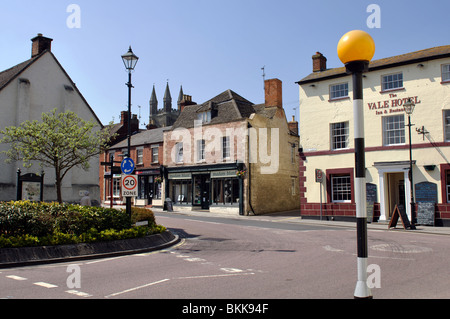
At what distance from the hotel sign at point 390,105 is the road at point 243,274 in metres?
11.1

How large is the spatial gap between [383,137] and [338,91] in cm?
428

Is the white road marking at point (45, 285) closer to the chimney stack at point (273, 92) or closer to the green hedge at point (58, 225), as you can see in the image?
the green hedge at point (58, 225)

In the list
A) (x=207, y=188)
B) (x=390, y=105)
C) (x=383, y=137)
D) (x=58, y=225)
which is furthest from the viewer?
(x=207, y=188)

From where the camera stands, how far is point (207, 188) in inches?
1308

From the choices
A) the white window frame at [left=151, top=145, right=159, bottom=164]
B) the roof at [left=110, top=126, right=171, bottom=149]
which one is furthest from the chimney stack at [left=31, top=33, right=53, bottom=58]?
the white window frame at [left=151, top=145, right=159, bottom=164]

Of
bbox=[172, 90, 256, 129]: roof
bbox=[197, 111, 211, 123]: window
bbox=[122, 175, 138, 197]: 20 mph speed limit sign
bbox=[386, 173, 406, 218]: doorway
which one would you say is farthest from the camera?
bbox=[197, 111, 211, 123]: window

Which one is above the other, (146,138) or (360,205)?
(146,138)

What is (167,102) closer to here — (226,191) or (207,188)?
(207,188)

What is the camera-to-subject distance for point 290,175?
35469mm

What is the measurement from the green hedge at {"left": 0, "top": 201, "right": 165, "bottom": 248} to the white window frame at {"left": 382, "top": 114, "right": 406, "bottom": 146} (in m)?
15.6

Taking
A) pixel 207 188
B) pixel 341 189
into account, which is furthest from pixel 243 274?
pixel 207 188

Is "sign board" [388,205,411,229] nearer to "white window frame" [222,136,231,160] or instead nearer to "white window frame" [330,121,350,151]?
"white window frame" [330,121,350,151]

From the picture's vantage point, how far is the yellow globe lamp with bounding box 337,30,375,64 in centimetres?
488

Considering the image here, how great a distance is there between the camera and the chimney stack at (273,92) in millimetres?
33312
